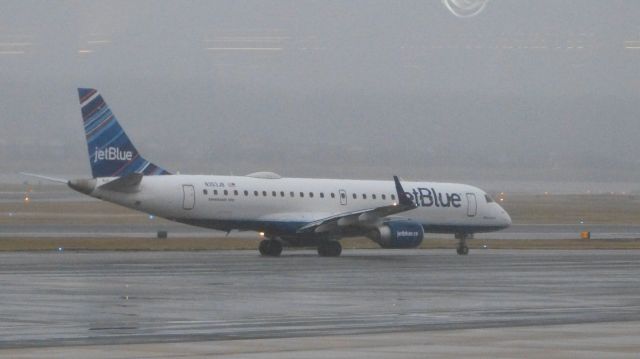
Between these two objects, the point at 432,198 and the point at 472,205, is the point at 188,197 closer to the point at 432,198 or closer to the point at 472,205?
the point at 432,198

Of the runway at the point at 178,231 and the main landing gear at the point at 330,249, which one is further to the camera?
the runway at the point at 178,231

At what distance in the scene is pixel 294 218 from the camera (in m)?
56.9

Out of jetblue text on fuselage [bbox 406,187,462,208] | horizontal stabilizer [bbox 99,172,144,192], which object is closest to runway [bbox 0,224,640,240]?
jetblue text on fuselage [bbox 406,187,462,208]

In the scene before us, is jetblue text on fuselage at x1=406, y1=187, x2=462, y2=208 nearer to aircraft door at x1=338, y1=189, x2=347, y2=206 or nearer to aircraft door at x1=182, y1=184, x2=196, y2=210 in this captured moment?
aircraft door at x1=338, y1=189, x2=347, y2=206

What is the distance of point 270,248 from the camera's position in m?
56.2

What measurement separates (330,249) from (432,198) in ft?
22.9

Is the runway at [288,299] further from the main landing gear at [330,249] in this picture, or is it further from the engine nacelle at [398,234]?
the main landing gear at [330,249]

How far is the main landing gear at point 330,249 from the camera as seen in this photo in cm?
5628

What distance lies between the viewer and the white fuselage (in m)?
54.1

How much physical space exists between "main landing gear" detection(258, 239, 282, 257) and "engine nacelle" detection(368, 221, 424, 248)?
12.0 ft

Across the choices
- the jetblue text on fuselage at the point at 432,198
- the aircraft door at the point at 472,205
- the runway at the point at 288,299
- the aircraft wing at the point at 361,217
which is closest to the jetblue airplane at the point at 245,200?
the aircraft wing at the point at 361,217

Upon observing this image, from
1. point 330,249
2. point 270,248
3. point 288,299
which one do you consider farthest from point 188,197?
point 288,299

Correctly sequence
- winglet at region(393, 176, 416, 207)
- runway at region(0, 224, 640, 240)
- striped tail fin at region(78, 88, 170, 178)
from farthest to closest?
runway at region(0, 224, 640, 240)
winglet at region(393, 176, 416, 207)
striped tail fin at region(78, 88, 170, 178)

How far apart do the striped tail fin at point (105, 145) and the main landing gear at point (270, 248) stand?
4899mm
